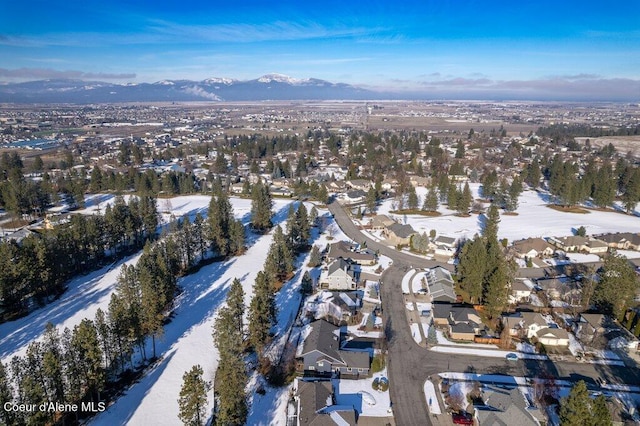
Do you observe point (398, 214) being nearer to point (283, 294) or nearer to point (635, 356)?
point (283, 294)

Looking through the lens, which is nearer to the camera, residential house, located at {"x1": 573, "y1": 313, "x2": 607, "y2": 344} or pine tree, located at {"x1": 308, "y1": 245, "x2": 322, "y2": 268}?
residential house, located at {"x1": 573, "y1": 313, "x2": 607, "y2": 344}

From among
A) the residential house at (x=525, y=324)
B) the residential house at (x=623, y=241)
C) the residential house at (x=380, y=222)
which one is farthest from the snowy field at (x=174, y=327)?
the residential house at (x=623, y=241)

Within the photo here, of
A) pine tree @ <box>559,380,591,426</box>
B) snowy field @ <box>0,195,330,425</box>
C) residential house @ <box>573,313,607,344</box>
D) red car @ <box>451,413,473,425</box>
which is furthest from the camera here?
residential house @ <box>573,313,607,344</box>

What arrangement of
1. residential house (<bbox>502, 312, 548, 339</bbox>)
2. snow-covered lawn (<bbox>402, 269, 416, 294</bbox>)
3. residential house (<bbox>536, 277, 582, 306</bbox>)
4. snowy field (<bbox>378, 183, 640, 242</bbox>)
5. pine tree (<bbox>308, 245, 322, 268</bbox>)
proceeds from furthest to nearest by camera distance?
snowy field (<bbox>378, 183, 640, 242</bbox>), pine tree (<bbox>308, 245, 322, 268</bbox>), snow-covered lawn (<bbox>402, 269, 416, 294</bbox>), residential house (<bbox>536, 277, 582, 306</bbox>), residential house (<bbox>502, 312, 548, 339</bbox>)

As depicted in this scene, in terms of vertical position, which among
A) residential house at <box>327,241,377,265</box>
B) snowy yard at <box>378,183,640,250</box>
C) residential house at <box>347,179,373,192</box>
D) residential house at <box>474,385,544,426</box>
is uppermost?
residential house at <box>347,179,373,192</box>

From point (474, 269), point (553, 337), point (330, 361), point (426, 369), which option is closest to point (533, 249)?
point (474, 269)

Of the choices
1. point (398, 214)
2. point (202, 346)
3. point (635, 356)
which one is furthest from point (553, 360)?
point (398, 214)

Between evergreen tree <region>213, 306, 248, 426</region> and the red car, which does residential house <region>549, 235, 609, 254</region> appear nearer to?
the red car

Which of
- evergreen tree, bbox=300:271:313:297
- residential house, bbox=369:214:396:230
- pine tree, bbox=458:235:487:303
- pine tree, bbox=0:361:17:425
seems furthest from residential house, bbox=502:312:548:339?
pine tree, bbox=0:361:17:425
